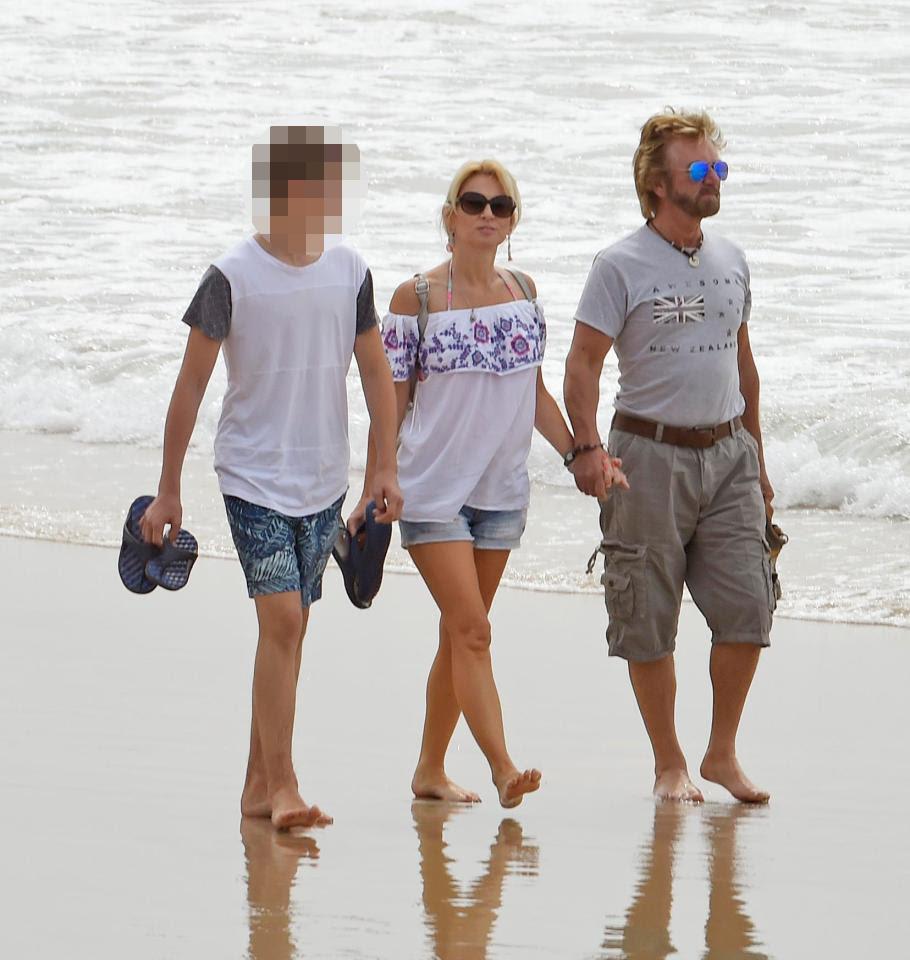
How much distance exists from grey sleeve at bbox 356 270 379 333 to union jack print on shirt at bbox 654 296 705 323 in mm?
729

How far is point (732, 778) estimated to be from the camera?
436 centimetres

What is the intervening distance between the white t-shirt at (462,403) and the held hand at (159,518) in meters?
0.58

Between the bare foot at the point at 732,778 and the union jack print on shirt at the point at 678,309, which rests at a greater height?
the union jack print on shirt at the point at 678,309

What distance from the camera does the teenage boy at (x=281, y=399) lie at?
3.92 meters

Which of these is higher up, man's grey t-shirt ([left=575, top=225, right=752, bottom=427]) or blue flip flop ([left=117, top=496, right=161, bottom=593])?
man's grey t-shirt ([left=575, top=225, right=752, bottom=427])

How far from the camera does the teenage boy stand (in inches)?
154

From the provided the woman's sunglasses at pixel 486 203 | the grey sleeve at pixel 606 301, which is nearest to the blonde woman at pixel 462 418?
the woman's sunglasses at pixel 486 203

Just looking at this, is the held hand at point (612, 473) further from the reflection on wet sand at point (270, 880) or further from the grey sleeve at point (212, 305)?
the reflection on wet sand at point (270, 880)

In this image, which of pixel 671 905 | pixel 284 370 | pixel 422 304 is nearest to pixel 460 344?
pixel 422 304

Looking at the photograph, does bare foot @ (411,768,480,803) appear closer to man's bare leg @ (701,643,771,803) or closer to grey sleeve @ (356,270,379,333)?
man's bare leg @ (701,643,771,803)

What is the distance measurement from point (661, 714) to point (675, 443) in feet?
2.18

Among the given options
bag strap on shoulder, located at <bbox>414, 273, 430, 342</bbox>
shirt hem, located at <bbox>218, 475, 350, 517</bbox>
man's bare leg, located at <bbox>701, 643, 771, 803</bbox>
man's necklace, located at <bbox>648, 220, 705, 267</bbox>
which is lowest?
man's bare leg, located at <bbox>701, 643, 771, 803</bbox>

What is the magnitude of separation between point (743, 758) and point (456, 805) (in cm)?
86

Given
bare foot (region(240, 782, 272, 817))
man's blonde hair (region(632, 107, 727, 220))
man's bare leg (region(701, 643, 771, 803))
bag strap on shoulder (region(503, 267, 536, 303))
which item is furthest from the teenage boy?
man's bare leg (region(701, 643, 771, 803))
